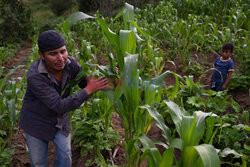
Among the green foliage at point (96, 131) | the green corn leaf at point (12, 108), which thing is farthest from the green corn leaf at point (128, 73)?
the green corn leaf at point (12, 108)

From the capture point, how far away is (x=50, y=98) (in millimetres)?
1563

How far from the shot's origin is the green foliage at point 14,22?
9.72 metres

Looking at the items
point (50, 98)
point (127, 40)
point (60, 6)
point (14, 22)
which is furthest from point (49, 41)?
point (60, 6)

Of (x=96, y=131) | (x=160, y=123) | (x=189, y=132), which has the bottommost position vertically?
(x=96, y=131)

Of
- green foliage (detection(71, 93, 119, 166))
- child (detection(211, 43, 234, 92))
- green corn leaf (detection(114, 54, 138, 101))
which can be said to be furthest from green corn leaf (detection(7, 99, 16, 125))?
child (detection(211, 43, 234, 92))

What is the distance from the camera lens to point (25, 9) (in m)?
10.9

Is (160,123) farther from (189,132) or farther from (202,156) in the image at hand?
(202,156)

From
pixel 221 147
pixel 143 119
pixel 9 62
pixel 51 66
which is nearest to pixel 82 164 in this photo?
pixel 143 119

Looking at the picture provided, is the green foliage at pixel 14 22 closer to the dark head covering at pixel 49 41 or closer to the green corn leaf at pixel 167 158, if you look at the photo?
the dark head covering at pixel 49 41

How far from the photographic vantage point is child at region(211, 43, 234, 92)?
305 cm

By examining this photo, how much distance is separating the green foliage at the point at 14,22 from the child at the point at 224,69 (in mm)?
8980

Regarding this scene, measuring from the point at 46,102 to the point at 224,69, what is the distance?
262cm

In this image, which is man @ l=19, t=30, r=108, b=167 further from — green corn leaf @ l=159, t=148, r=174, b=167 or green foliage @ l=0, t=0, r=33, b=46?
green foliage @ l=0, t=0, r=33, b=46

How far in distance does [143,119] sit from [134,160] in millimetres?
410
